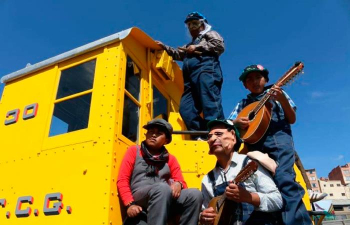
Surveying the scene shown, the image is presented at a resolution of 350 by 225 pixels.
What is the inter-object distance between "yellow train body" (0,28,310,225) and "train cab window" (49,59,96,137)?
14 millimetres

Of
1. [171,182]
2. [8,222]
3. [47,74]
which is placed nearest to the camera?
[171,182]

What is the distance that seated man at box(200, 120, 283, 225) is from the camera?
201cm

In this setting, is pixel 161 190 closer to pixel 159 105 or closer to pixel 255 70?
pixel 255 70

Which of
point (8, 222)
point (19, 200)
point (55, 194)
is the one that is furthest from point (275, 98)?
point (8, 222)

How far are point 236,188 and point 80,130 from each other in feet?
6.73

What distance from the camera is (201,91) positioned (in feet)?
13.3

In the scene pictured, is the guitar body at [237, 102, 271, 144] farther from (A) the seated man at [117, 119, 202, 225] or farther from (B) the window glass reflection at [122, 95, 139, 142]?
(B) the window glass reflection at [122, 95, 139, 142]

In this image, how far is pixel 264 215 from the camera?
7.07 ft

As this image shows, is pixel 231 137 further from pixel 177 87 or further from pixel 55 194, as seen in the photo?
pixel 177 87

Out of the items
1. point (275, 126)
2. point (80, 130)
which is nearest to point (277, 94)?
point (275, 126)

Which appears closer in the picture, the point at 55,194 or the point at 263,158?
the point at 263,158

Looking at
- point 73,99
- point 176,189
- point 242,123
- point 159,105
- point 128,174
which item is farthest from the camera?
point 159,105

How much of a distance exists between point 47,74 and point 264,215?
3.44 meters

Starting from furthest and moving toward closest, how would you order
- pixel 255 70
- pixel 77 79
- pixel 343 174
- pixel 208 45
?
pixel 343 174 < pixel 208 45 < pixel 77 79 < pixel 255 70
